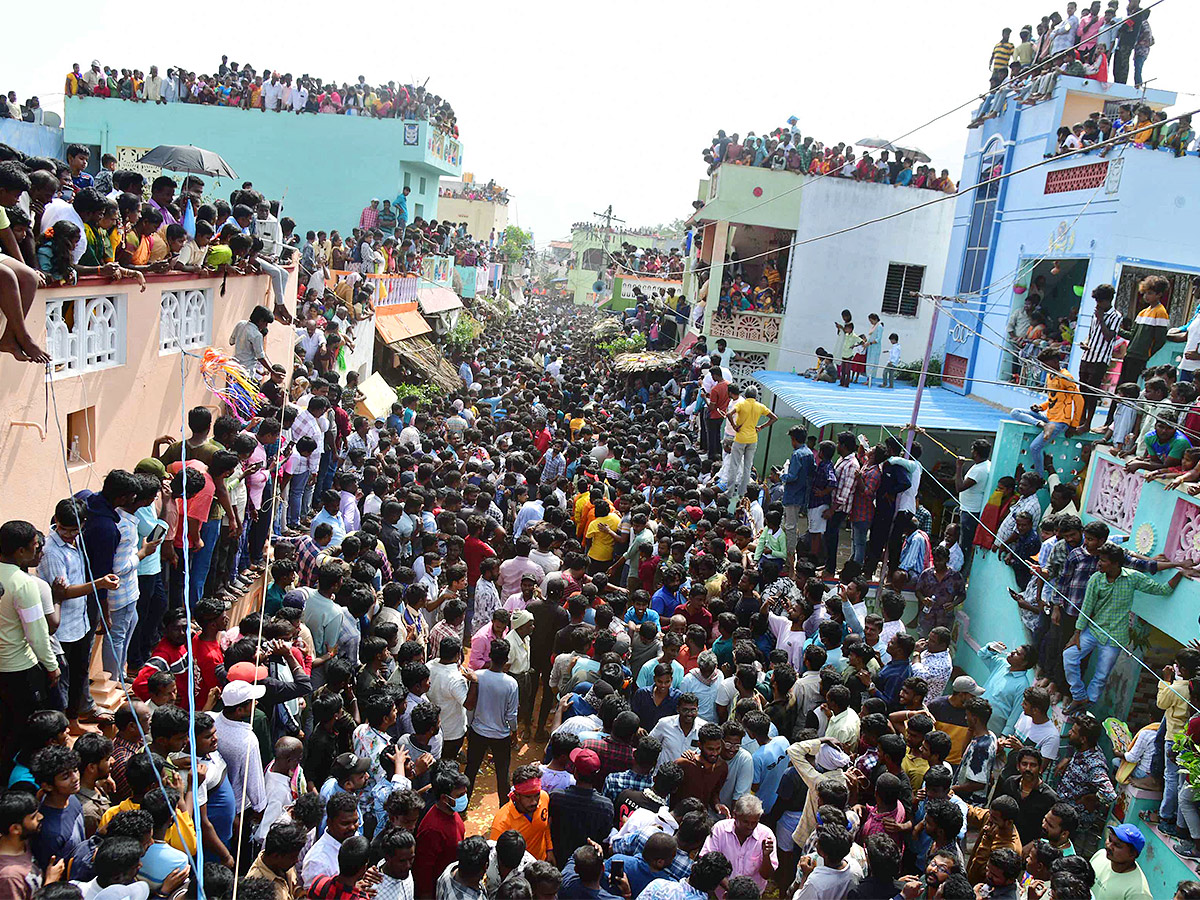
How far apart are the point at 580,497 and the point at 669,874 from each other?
6227 mm

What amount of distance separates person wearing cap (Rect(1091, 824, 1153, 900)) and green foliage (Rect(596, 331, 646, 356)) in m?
21.2

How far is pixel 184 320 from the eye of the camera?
8.27 meters

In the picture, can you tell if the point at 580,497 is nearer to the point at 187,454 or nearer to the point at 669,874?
the point at 187,454

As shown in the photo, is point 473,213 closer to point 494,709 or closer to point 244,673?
point 494,709

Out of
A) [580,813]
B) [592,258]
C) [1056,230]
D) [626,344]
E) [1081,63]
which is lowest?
[580,813]

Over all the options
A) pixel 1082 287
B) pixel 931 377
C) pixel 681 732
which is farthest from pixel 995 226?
pixel 681 732

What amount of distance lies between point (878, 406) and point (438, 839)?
37.1 ft

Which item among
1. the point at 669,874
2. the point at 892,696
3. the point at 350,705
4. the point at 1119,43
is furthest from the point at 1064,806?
the point at 1119,43

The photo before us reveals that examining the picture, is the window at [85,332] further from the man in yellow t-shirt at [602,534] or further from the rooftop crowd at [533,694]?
the man in yellow t-shirt at [602,534]

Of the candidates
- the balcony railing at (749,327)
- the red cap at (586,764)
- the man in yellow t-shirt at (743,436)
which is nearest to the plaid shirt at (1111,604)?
the red cap at (586,764)

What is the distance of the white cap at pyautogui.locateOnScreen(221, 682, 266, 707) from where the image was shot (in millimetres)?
4848

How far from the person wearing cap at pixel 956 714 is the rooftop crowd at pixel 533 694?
0.06 feet

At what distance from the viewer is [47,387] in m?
6.06

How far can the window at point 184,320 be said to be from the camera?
25.9 ft
